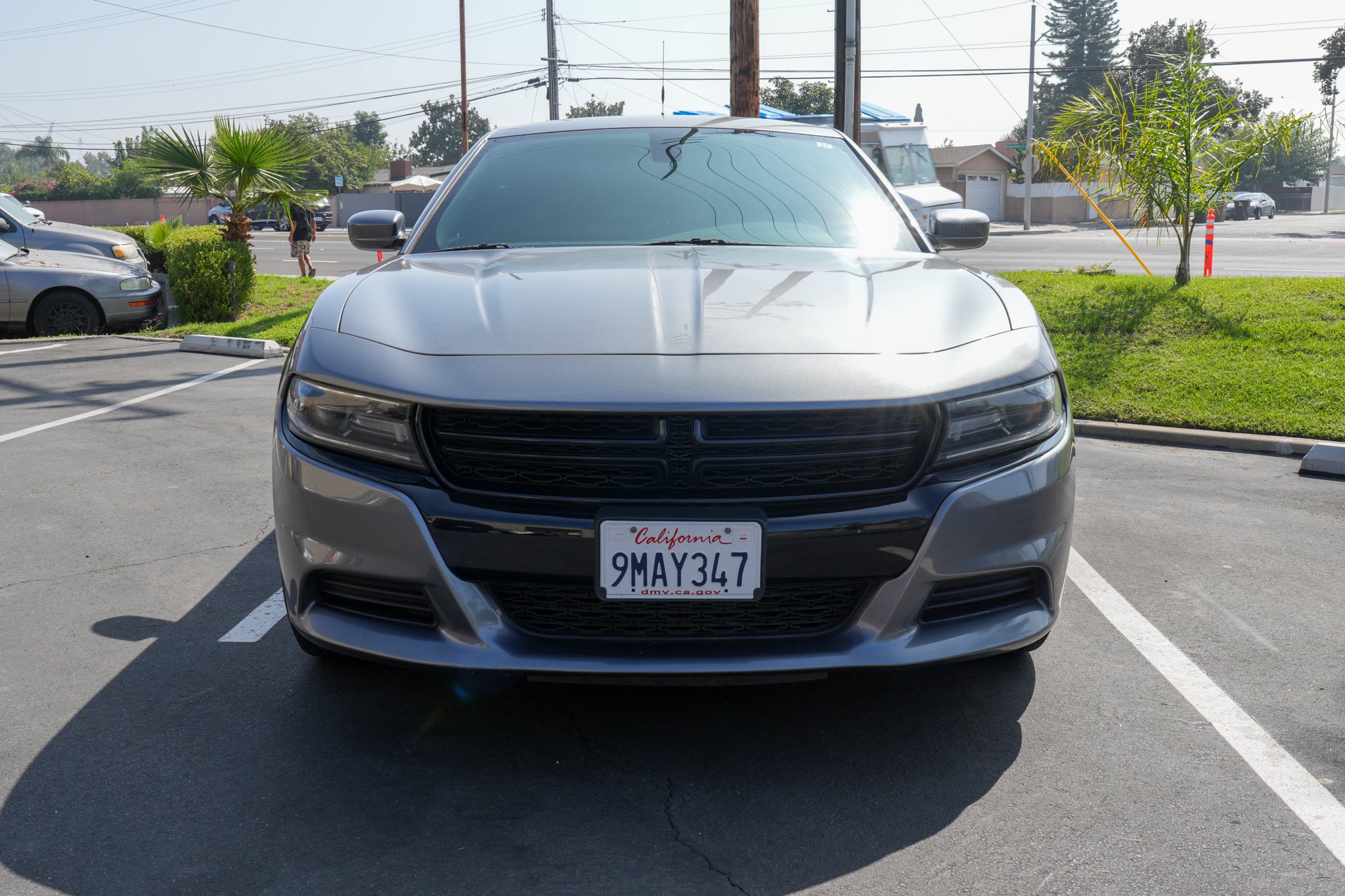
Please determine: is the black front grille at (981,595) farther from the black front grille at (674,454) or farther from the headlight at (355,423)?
the headlight at (355,423)

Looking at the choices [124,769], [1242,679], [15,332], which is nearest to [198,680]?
[124,769]

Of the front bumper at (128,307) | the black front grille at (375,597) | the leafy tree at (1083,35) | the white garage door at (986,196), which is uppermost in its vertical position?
the leafy tree at (1083,35)

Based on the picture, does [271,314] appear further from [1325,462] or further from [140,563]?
[1325,462]

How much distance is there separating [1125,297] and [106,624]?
8800 mm

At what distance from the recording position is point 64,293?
11992mm

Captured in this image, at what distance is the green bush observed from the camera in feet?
42.4

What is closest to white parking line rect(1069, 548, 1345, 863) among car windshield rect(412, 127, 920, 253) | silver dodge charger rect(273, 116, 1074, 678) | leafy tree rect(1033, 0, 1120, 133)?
silver dodge charger rect(273, 116, 1074, 678)

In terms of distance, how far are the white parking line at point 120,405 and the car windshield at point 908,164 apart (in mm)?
13813

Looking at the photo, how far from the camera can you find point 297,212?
1850 centimetres

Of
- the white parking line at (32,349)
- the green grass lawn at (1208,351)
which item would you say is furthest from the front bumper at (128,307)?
the green grass lawn at (1208,351)

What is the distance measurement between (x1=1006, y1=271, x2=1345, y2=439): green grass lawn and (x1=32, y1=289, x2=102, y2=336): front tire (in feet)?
32.9

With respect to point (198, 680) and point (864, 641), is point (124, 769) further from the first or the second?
point (864, 641)

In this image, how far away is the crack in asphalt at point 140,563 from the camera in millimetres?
3945

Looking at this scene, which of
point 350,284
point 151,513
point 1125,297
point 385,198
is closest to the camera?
point 350,284
